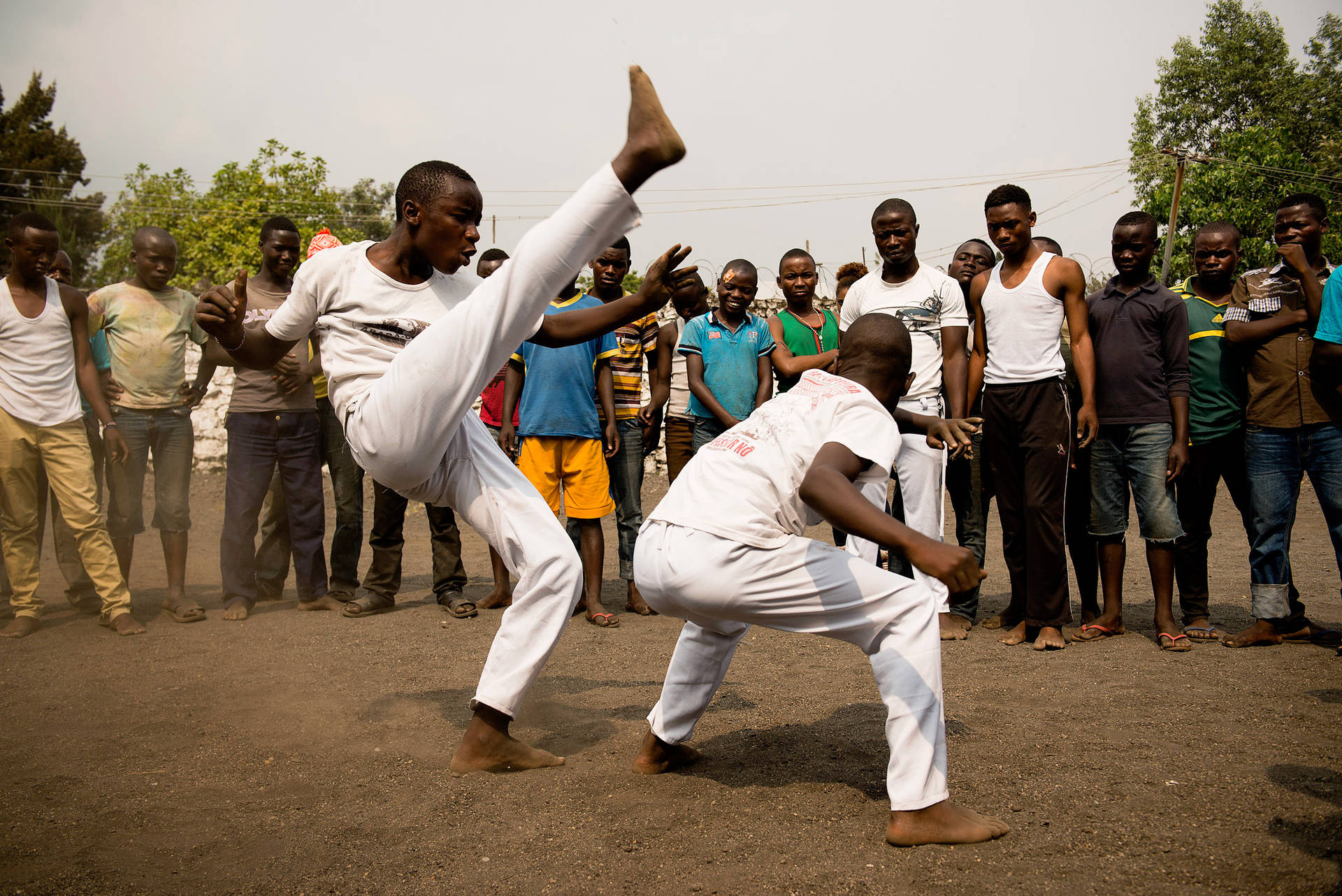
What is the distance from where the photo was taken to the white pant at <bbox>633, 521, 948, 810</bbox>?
8.68ft

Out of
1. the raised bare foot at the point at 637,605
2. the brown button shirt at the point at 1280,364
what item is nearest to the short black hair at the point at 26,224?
the raised bare foot at the point at 637,605

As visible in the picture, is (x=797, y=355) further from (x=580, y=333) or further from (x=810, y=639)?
(x=580, y=333)

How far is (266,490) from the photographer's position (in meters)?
6.48

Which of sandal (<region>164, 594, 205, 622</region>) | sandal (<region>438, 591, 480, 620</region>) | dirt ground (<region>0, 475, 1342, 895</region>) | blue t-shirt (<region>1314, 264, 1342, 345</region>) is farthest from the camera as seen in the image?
sandal (<region>438, 591, 480, 620</region>)

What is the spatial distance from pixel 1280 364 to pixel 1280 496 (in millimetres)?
726

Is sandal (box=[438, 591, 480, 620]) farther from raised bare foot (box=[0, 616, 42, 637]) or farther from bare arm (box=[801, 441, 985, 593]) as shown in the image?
bare arm (box=[801, 441, 985, 593])

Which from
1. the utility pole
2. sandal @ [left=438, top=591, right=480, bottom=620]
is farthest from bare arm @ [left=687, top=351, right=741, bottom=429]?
the utility pole

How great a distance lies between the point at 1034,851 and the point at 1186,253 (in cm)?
2677

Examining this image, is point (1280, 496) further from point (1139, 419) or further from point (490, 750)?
point (490, 750)

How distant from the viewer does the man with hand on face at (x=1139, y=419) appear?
519 centimetres

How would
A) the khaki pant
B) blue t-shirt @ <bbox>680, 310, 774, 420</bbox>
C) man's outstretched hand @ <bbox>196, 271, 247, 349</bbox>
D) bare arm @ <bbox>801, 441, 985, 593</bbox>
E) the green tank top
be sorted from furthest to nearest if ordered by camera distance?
the green tank top < blue t-shirt @ <bbox>680, 310, 774, 420</bbox> < the khaki pant < man's outstretched hand @ <bbox>196, 271, 247, 349</bbox> < bare arm @ <bbox>801, 441, 985, 593</bbox>

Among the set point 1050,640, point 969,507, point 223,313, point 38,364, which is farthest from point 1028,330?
point 38,364

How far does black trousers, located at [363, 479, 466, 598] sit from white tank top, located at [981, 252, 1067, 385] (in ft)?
12.4

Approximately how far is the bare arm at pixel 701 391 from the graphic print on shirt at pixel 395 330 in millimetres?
2878
